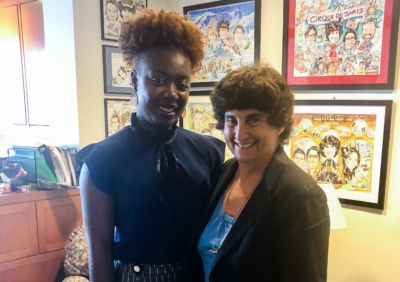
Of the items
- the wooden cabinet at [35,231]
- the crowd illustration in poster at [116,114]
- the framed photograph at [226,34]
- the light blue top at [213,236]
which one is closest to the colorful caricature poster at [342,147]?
the framed photograph at [226,34]

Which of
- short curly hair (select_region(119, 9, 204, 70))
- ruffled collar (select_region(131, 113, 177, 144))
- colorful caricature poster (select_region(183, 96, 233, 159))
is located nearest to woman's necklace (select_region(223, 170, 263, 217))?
ruffled collar (select_region(131, 113, 177, 144))

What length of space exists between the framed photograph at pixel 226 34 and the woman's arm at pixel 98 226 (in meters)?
1.34

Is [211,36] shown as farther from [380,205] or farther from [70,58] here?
[380,205]

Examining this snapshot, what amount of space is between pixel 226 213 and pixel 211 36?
5.59ft

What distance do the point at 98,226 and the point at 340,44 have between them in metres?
1.56

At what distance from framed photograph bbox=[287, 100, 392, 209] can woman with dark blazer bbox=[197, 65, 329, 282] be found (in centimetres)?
95

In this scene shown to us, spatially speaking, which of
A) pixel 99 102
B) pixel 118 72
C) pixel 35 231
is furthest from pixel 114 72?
pixel 35 231

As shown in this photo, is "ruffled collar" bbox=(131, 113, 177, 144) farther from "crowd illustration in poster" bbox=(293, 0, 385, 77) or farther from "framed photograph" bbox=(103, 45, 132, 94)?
"framed photograph" bbox=(103, 45, 132, 94)

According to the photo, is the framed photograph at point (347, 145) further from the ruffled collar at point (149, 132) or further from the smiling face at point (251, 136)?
the ruffled collar at point (149, 132)

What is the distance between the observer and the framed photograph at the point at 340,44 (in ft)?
5.91

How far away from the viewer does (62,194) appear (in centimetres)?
221

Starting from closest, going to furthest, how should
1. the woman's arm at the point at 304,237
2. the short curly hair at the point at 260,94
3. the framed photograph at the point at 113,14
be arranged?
the woman's arm at the point at 304,237
the short curly hair at the point at 260,94
the framed photograph at the point at 113,14

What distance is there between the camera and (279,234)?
3.11 feet

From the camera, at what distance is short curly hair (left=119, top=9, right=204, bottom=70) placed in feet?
3.70
